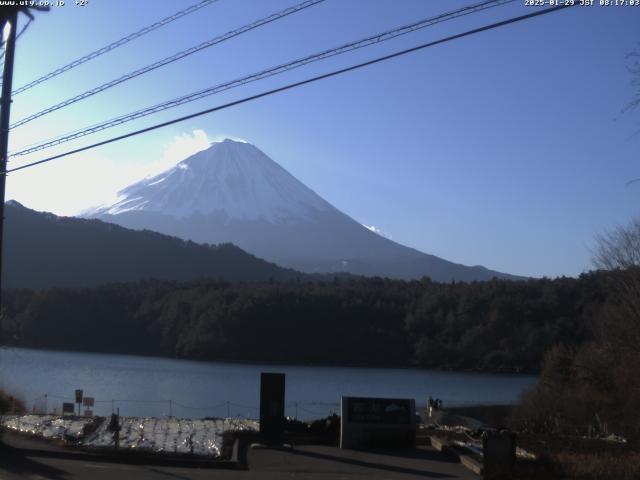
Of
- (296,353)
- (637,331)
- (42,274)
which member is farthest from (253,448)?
(42,274)

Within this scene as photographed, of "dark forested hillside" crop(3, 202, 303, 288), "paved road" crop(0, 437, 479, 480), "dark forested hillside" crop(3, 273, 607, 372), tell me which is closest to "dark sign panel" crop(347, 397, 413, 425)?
"paved road" crop(0, 437, 479, 480)

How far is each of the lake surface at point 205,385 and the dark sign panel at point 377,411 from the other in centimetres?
1276

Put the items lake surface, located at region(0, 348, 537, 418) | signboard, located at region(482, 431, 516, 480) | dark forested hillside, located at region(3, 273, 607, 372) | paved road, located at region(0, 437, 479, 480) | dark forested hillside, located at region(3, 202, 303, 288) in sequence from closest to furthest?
signboard, located at region(482, 431, 516, 480), paved road, located at region(0, 437, 479, 480), lake surface, located at region(0, 348, 537, 418), dark forested hillside, located at region(3, 273, 607, 372), dark forested hillside, located at region(3, 202, 303, 288)

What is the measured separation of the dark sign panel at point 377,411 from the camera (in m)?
17.7

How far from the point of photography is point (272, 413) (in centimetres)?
1756

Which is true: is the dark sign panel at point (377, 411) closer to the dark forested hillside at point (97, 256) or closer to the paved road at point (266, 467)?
the paved road at point (266, 467)

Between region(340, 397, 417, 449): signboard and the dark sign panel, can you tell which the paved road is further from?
the dark sign panel

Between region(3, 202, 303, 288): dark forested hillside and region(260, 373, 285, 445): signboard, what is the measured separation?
239 ft

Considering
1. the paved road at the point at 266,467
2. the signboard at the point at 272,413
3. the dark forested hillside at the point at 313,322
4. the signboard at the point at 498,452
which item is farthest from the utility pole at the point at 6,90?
the dark forested hillside at the point at 313,322

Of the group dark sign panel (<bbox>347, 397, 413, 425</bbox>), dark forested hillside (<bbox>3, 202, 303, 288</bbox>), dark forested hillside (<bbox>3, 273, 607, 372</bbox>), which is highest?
dark forested hillside (<bbox>3, 202, 303, 288</bbox>)

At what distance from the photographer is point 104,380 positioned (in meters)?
45.0

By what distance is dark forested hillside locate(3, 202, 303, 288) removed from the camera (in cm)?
9194

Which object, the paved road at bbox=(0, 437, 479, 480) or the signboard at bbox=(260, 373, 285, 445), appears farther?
the signboard at bbox=(260, 373, 285, 445)

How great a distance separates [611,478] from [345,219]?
173m
